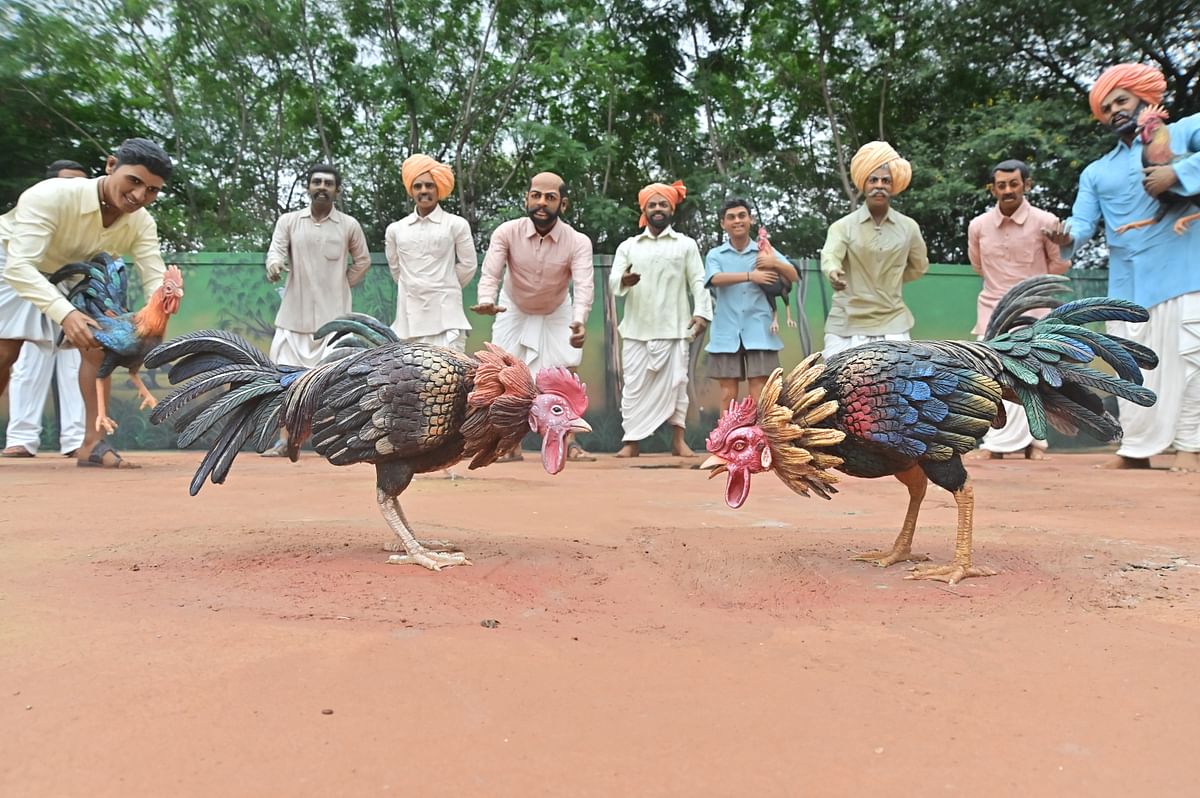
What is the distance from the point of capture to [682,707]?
2.13 m

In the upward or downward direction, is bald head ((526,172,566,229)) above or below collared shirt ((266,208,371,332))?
above

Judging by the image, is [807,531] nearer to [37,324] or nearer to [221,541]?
[221,541]

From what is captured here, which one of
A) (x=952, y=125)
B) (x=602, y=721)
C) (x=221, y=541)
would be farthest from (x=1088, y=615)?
(x=952, y=125)

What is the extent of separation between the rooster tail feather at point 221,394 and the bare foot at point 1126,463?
6.52 m

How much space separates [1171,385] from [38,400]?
31.4 ft

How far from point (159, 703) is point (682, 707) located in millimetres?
1150

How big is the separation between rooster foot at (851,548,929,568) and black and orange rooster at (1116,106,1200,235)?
4505 millimetres

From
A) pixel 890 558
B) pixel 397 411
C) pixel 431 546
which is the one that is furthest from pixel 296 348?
pixel 890 558

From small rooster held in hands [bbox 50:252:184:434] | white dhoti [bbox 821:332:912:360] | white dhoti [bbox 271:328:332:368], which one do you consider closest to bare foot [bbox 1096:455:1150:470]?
white dhoti [bbox 821:332:912:360]

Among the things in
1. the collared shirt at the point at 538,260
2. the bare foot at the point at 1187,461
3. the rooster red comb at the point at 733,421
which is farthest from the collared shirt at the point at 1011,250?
the rooster red comb at the point at 733,421

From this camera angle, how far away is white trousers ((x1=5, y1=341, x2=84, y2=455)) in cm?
842

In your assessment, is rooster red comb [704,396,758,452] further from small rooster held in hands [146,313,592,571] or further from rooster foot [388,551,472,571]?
rooster foot [388,551,472,571]

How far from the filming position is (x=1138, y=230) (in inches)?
290

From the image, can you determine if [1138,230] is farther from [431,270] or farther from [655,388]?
[431,270]
